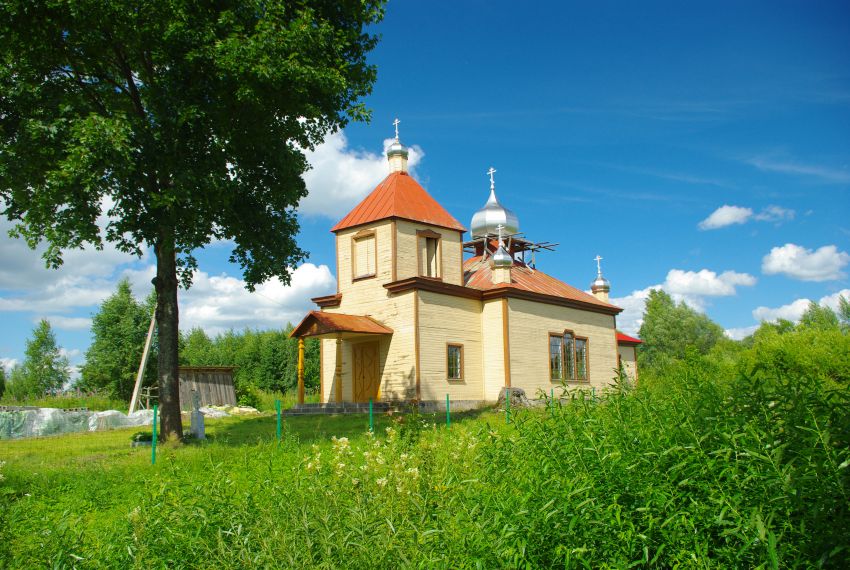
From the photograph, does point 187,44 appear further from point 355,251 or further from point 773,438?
point 773,438

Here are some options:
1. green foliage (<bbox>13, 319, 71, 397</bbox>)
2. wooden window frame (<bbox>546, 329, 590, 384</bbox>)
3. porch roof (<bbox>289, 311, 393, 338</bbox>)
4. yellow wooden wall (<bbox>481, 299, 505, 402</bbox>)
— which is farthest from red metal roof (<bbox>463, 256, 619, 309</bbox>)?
green foliage (<bbox>13, 319, 71, 397</bbox>)

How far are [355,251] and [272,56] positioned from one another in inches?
438

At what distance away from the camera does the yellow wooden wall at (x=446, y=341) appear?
22.4 metres

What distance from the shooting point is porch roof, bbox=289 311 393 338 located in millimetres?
21750

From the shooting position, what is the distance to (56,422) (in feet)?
73.5

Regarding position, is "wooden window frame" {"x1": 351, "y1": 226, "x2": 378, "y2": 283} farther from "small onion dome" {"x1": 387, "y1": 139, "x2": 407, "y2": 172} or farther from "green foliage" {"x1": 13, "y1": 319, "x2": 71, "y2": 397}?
"green foliage" {"x1": 13, "y1": 319, "x2": 71, "y2": 397}

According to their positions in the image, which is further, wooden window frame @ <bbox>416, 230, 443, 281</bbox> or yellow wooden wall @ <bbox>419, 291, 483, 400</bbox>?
wooden window frame @ <bbox>416, 230, 443, 281</bbox>

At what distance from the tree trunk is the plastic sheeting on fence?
28.1ft

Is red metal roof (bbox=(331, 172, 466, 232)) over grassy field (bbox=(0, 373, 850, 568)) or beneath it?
over

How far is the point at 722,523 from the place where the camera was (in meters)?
3.76

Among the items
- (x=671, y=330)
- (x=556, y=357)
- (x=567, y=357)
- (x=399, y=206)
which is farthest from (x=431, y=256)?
(x=671, y=330)

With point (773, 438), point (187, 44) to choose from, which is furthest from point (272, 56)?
point (773, 438)

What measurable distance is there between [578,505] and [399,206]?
20449 millimetres

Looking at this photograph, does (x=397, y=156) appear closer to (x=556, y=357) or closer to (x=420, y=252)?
(x=420, y=252)
